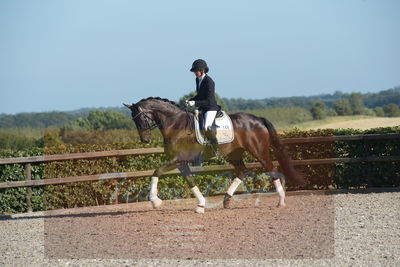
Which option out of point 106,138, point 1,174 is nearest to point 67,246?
point 1,174

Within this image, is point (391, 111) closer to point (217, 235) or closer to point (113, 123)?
point (113, 123)

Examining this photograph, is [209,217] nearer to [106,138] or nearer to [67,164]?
[67,164]

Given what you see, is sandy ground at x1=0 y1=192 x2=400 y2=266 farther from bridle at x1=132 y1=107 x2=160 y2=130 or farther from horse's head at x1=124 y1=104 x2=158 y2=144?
bridle at x1=132 y1=107 x2=160 y2=130

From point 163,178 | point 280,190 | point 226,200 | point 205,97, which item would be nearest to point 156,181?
point 226,200

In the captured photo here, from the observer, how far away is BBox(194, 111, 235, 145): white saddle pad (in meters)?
11.2

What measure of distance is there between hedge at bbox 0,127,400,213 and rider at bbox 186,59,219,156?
10.0 ft

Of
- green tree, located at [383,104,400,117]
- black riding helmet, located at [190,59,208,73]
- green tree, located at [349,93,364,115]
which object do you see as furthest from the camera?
green tree, located at [349,93,364,115]

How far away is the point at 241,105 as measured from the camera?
77.5 m

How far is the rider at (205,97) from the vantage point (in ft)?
36.4

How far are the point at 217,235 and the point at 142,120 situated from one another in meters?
2.88

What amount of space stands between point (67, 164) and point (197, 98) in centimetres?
402

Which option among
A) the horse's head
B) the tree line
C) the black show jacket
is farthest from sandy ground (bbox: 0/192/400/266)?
the tree line

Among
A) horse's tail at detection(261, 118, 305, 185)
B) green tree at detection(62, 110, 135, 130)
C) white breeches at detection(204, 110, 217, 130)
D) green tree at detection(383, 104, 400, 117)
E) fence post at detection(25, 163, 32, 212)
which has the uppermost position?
white breeches at detection(204, 110, 217, 130)

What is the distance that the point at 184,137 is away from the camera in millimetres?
11172
